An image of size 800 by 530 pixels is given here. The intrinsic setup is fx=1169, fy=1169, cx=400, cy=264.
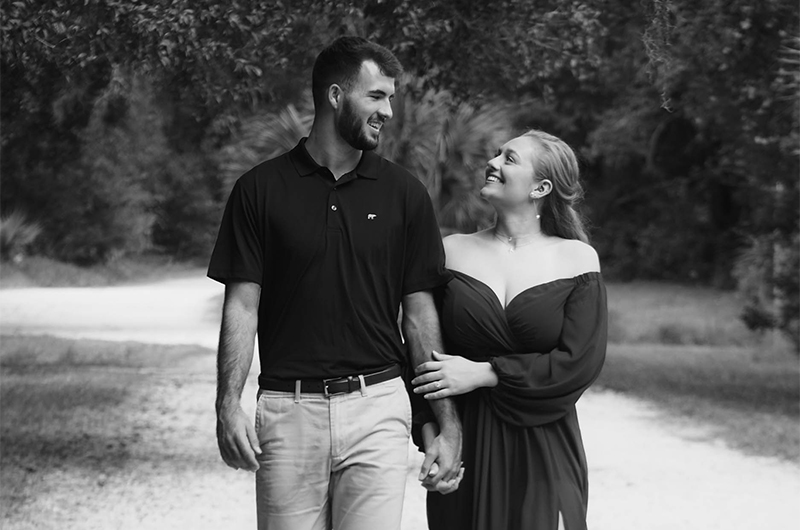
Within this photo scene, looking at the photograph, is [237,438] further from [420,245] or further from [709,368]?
[709,368]

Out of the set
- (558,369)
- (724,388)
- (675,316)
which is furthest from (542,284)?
(675,316)

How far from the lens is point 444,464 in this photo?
3824 mm

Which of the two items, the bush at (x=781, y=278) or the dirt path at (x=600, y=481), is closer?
the dirt path at (x=600, y=481)

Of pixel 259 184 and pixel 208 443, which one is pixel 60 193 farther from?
pixel 259 184

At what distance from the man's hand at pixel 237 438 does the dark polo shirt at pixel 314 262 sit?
0.65 ft

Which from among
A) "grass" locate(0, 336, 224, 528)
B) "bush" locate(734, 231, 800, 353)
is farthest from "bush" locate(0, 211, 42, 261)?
"bush" locate(734, 231, 800, 353)

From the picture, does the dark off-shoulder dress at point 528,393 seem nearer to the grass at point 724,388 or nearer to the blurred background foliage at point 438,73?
the blurred background foliage at point 438,73

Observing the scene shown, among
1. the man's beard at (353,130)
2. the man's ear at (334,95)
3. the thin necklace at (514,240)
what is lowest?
the thin necklace at (514,240)

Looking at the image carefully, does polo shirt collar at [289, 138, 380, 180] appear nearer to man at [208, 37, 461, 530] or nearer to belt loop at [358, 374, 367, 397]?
man at [208, 37, 461, 530]

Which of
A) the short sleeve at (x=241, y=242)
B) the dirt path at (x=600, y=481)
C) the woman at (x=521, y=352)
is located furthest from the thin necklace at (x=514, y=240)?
the dirt path at (x=600, y=481)

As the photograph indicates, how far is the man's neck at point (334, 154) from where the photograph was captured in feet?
12.5

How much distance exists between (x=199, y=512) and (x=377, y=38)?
331 centimetres

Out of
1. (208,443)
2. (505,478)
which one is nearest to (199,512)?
(208,443)

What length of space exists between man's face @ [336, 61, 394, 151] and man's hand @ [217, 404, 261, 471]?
937 mm
